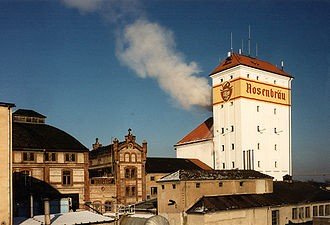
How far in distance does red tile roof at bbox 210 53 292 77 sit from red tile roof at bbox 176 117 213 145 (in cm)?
878

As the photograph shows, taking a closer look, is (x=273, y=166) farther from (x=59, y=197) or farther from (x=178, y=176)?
(x=59, y=197)

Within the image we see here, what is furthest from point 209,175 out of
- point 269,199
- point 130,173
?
point 130,173

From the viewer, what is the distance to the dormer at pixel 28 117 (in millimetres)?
42219

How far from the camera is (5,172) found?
81.8 ft

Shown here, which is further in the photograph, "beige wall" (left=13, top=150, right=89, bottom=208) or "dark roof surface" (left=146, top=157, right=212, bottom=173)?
"dark roof surface" (left=146, top=157, right=212, bottom=173)

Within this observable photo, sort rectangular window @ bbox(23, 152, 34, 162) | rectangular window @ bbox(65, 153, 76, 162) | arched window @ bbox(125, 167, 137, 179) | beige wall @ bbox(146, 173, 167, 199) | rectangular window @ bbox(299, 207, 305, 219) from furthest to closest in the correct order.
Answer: beige wall @ bbox(146, 173, 167, 199), arched window @ bbox(125, 167, 137, 179), rectangular window @ bbox(65, 153, 76, 162), rectangular window @ bbox(299, 207, 305, 219), rectangular window @ bbox(23, 152, 34, 162)

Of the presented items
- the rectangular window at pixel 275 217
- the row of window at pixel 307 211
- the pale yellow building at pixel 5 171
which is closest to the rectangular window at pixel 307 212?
the row of window at pixel 307 211

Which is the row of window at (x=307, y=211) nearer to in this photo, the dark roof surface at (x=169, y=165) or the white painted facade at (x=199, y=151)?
the dark roof surface at (x=169, y=165)

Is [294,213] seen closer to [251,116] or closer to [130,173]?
[130,173]

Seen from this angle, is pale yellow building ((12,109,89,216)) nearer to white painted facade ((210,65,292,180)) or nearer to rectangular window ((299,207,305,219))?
rectangular window ((299,207,305,219))

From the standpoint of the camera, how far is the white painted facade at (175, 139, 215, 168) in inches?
2324

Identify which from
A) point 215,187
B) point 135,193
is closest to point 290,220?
point 215,187

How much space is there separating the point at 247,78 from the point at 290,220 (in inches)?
868

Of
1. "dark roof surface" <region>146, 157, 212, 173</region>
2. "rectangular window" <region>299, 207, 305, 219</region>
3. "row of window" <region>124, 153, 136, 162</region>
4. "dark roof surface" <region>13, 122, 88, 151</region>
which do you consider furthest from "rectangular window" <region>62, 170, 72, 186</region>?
"rectangular window" <region>299, 207, 305, 219</region>
